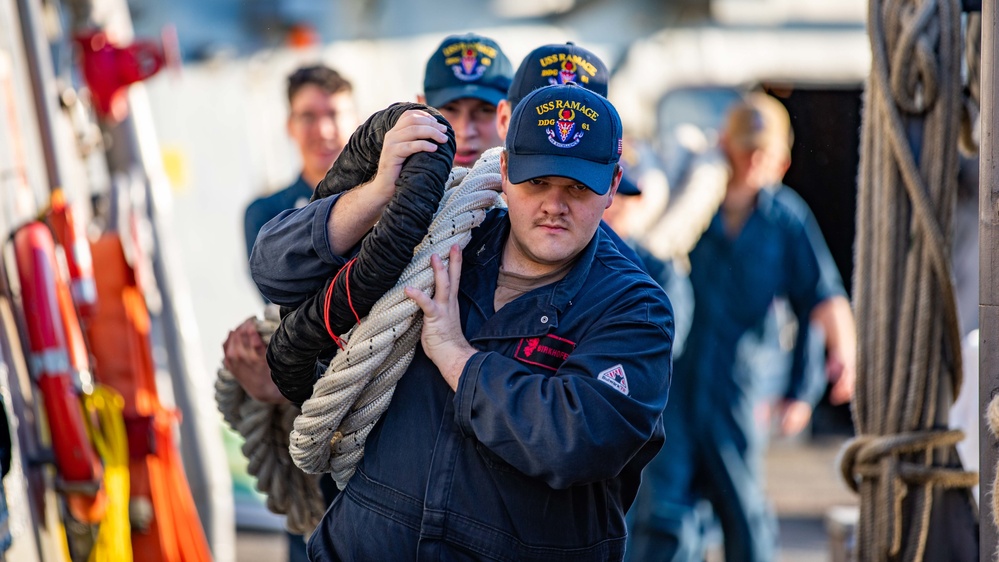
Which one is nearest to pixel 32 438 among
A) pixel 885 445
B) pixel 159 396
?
pixel 159 396

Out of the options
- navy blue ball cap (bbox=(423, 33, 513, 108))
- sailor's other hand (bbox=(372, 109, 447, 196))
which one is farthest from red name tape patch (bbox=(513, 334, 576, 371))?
navy blue ball cap (bbox=(423, 33, 513, 108))

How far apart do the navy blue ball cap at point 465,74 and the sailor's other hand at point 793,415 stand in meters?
2.95

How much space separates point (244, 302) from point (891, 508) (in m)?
4.46

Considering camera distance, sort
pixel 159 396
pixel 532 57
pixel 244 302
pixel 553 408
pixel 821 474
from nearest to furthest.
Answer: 1. pixel 553 408
2. pixel 532 57
3. pixel 159 396
4. pixel 244 302
5. pixel 821 474

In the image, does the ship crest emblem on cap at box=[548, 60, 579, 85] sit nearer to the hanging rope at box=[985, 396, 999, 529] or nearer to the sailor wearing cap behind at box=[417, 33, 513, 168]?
the sailor wearing cap behind at box=[417, 33, 513, 168]

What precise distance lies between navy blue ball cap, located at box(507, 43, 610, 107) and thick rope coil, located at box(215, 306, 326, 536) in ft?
3.34

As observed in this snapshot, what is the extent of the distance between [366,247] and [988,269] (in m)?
1.18

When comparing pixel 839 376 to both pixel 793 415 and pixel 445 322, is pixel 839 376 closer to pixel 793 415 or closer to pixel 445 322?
pixel 793 415

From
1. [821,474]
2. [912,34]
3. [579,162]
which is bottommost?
[821,474]

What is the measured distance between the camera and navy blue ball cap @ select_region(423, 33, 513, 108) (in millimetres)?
3457

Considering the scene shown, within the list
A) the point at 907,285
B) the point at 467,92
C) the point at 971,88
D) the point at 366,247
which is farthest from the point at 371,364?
the point at 971,88

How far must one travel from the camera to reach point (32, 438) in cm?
411

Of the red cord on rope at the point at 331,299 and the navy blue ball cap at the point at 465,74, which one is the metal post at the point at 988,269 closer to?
the red cord on rope at the point at 331,299

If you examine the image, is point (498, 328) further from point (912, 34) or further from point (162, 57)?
point (162, 57)
